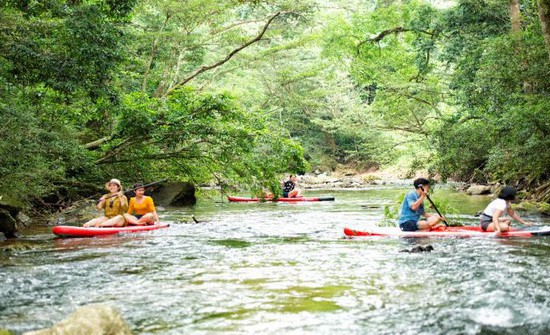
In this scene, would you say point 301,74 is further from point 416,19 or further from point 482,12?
point 482,12

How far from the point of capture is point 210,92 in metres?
14.2

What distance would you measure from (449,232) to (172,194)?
11.5 m

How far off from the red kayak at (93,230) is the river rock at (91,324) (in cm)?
667

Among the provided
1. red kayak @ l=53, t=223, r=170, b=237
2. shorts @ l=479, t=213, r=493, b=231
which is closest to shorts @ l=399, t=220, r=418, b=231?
shorts @ l=479, t=213, r=493, b=231

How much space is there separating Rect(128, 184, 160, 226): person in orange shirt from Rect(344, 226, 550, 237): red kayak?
158 inches

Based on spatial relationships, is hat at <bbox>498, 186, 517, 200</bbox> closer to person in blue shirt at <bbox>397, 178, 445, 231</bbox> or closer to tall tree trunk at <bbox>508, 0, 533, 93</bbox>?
person in blue shirt at <bbox>397, 178, 445, 231</bbox>

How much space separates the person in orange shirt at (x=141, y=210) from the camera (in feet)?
37.0

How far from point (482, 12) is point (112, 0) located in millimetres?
12460

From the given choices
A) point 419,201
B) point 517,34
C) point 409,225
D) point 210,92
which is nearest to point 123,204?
point 210,92

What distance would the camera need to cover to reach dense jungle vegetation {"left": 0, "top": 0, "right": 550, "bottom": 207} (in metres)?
9.02

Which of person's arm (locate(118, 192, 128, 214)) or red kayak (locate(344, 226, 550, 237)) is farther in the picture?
person's arm (locate(118, 192, 128, 214))

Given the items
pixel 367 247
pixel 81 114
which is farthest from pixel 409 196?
pixel 81 114

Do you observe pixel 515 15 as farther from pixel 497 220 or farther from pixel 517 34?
pixel 497 220

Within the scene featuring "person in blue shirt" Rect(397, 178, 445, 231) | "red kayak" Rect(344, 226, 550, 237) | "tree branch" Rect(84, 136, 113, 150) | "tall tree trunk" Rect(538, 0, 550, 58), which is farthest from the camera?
"tree branch" Rect(84, 136, 113, 150)
